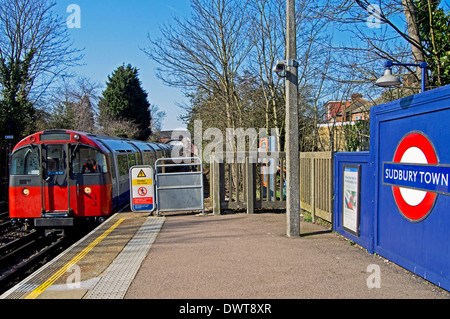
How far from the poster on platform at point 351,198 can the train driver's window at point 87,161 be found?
6.25 metres

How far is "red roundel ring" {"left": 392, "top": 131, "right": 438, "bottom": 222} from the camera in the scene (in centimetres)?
467

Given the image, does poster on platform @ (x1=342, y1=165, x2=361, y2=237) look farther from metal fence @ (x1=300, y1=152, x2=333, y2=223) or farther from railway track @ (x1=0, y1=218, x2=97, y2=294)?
railway track @ (x1=0, y1=218, x2=97, y2=294)

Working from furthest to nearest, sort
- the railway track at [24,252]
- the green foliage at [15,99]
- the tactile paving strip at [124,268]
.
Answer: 1. the green foliage at [15,99]
2. the railway track at [24,252]
3. the tactile paving strip at [124,268]

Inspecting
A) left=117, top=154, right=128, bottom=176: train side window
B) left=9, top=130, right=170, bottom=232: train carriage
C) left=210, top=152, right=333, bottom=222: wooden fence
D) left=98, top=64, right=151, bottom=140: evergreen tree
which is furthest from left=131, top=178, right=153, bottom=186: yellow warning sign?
left=98, top=64, right=151, bottom=140: evergreen tree

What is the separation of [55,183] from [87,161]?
96 cm

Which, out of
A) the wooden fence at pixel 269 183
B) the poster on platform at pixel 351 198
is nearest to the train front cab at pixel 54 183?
the wooden fence at pixel 269 183

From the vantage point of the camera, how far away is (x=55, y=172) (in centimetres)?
1004

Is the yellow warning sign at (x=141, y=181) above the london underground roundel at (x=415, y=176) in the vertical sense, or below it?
below

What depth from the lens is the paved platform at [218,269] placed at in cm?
470

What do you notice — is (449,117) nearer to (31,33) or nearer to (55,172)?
(55,172)

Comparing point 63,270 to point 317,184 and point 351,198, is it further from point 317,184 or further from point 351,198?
point 317,184

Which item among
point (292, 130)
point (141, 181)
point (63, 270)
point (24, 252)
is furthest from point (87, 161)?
point (292, 130)

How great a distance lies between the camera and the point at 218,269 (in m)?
5.67

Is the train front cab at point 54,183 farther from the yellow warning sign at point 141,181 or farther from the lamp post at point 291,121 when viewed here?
the lamp post at point 291,121
